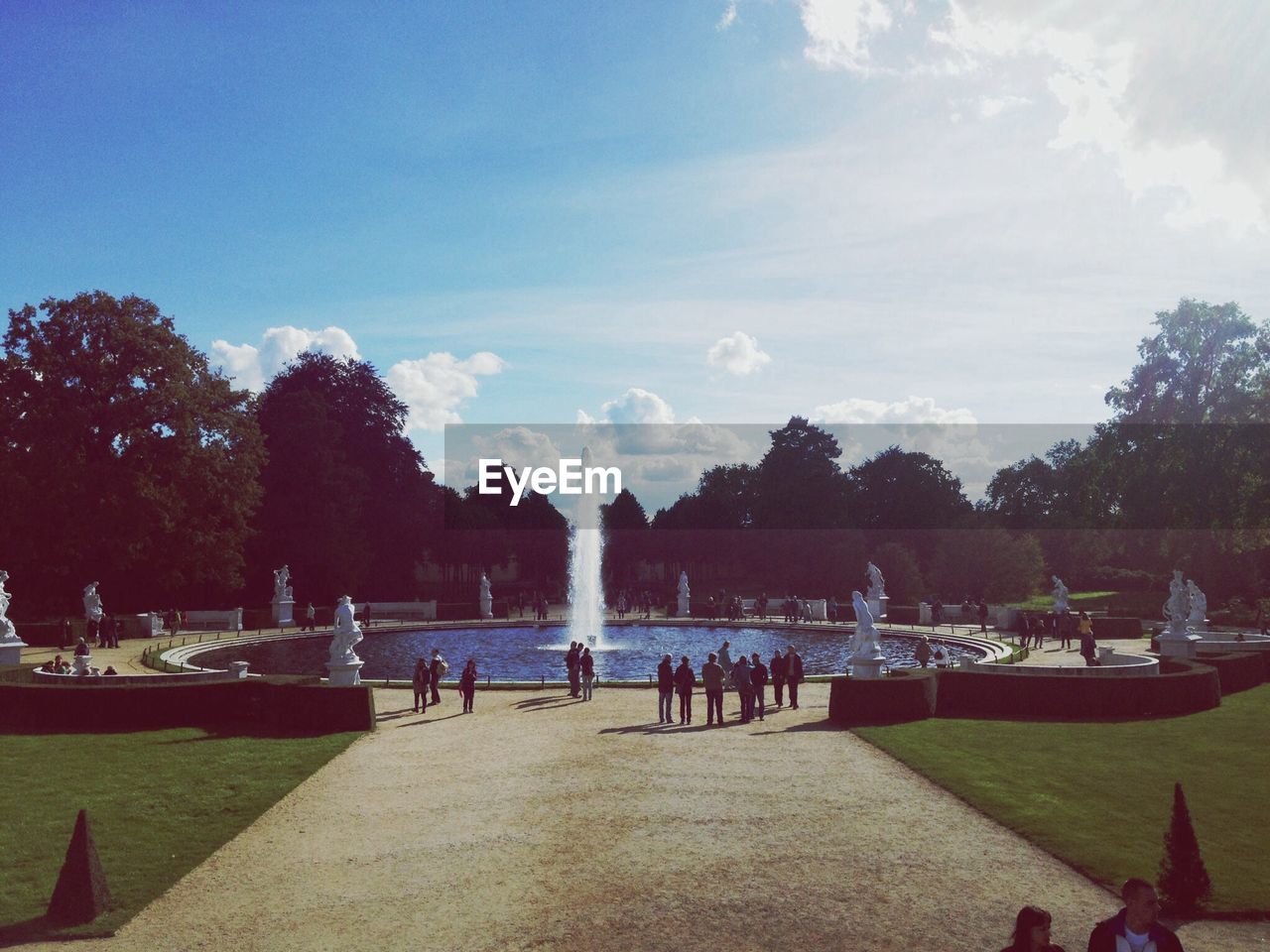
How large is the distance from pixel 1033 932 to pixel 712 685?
52.9 ft

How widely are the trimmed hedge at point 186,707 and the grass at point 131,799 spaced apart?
0.62m

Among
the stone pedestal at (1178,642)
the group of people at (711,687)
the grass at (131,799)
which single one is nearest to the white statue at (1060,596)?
the stone pedestal at (1178,642)

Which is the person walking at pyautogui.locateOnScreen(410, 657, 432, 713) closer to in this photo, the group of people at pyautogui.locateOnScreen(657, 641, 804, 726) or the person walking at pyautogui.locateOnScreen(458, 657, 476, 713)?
the person walking at pyautogui.locateOnScreen(458, 657, 476, 713)

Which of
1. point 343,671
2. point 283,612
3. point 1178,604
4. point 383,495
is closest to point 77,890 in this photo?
point 343,671

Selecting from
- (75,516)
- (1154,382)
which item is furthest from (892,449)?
(75,516)

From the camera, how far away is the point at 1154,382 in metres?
49.7

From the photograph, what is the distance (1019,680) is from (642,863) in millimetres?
14054

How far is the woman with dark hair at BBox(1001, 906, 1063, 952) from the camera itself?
5.56m

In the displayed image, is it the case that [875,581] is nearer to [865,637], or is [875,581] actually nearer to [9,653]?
[865,637]

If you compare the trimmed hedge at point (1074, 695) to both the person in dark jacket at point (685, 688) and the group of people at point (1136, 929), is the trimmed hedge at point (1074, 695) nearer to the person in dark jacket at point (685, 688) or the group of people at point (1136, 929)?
the person in dark jacket at point (685, 688)

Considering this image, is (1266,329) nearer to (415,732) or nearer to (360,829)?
(415,732)

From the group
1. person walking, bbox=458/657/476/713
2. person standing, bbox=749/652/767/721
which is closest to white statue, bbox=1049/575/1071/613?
person standing, bbox=749/652/767/721

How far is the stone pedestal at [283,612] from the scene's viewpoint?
5021 cm

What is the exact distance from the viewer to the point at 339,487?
58219mm
